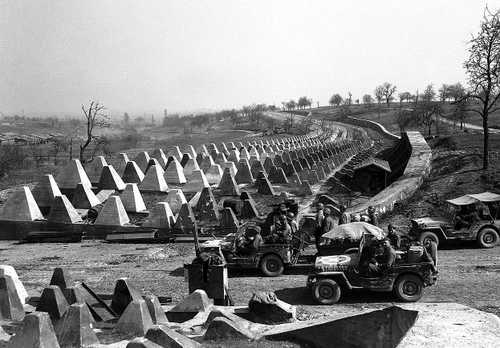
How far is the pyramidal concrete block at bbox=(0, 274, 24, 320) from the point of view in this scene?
36.0ft

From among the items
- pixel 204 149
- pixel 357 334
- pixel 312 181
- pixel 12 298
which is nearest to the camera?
pixel 357 334

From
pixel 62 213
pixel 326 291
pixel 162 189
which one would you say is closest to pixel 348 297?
pixel 326 291

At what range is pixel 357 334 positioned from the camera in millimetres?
8477

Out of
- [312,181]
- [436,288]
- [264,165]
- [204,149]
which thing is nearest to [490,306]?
[436,288]

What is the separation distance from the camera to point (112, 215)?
2236 cm

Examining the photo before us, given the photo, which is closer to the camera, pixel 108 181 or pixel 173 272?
pixel 173 272

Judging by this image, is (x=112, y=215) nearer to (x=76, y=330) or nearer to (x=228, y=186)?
(x=228, y=186)

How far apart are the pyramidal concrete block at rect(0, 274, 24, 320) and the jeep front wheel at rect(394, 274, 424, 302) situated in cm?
822

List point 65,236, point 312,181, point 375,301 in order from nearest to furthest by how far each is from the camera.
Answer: point 375,301
point 65,236
point 312,181

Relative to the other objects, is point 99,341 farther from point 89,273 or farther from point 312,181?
point 312,181

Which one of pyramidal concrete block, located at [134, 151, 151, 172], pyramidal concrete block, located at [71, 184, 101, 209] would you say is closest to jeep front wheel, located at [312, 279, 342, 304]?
pyramidal concrete block, located at [71, 184, 101, 209]

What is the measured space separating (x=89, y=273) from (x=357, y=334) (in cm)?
1010

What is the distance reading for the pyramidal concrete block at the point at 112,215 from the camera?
22225 millimetres

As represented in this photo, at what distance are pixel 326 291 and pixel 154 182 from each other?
66.6 ft
